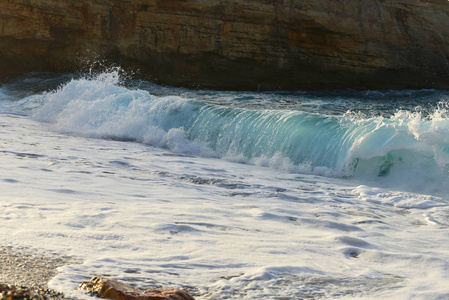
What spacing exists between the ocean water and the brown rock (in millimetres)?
61

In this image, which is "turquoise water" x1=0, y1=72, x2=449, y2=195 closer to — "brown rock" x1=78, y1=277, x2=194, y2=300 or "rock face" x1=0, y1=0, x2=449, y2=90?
"brown rock" x1=78, y1=277, x2=194, y2=300

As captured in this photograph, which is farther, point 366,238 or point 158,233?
point 366,238

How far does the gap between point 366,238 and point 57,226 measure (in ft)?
6.16

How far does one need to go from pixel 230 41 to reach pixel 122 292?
17.5 m

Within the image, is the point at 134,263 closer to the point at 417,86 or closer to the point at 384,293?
the point at 384,293

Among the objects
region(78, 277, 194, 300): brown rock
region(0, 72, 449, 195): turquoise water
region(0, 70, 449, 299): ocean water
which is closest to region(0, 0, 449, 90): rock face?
region(0, 72, 449, 195): turquoise water

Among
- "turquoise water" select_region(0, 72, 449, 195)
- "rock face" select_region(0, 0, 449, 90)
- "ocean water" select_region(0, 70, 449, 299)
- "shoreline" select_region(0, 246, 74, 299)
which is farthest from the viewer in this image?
"rock face" select_region(0, 0, 449, 90)

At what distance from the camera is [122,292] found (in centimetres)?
202

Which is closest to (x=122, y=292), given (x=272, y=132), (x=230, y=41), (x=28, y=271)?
(x=28, y=271)

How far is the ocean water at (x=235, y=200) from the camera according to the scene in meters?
2.57

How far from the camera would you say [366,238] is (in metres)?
3.41

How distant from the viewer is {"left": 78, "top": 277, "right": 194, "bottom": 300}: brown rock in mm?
1956

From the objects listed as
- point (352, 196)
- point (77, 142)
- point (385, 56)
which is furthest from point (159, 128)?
point (385, 56)

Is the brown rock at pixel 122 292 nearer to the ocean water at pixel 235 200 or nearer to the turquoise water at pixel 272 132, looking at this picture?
the ocean water at pixel 235 200
